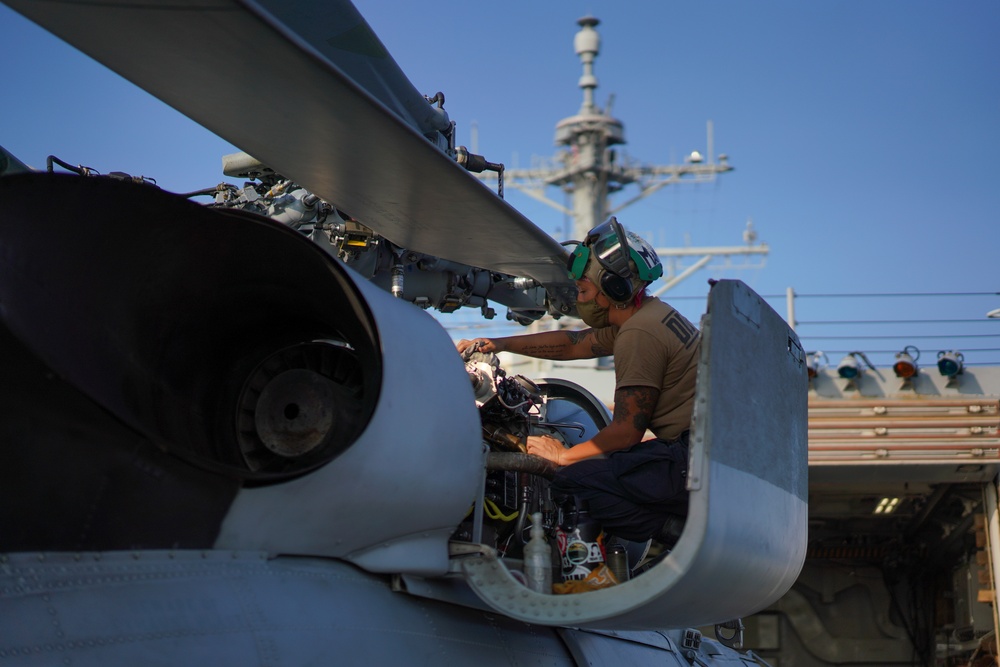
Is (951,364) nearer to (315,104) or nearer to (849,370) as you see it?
(849,370)

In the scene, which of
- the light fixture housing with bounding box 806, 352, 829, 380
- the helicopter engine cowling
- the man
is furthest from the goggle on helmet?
the light fixture housing with bounding box 806, 352, 829, 380

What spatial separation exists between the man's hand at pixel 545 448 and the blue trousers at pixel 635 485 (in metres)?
0.15

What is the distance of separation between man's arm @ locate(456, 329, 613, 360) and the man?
2.13 feet

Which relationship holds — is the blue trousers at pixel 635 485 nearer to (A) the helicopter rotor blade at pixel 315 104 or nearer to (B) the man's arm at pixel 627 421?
(B) the man's arm at pixel 627 421

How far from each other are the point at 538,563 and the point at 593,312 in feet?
3.82

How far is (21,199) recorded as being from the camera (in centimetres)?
327

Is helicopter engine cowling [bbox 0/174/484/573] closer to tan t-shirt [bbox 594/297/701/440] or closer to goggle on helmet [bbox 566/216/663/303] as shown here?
tan t-shirt [bbox 594/297/701/440]

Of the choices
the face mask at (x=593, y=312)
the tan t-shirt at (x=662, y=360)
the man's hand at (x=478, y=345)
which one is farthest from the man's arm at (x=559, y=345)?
the tan t-shirt at (x=662, y=360)

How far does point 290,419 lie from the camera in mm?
4094

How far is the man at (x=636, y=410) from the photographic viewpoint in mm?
4391

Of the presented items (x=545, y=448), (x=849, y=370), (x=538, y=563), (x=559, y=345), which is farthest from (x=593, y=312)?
(x=849, y=370)

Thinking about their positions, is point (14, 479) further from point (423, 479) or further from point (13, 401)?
point (423, 479)

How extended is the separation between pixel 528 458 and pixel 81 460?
1769 millimetres

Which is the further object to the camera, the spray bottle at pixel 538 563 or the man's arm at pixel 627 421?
the man's arm at pixel 627 421
